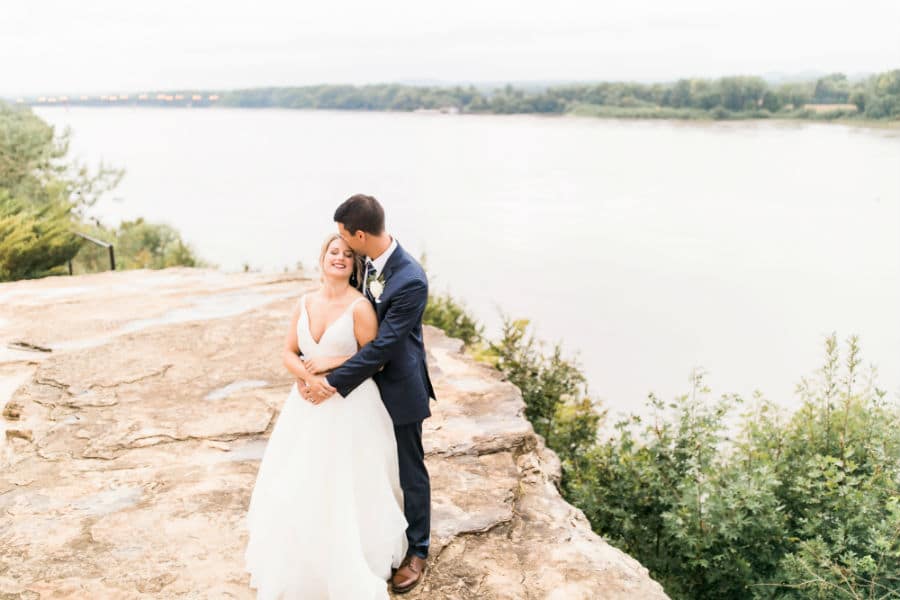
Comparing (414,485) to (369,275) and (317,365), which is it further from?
(369,275)

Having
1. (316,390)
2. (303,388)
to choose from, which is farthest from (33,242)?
(316,390)

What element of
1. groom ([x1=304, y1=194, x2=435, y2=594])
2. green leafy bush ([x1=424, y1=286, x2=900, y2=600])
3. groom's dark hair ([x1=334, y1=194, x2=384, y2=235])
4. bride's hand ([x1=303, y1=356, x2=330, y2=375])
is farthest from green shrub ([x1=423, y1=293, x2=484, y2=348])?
groom's dark hair ([x1=334, y1=194, x2=384, y2=235])

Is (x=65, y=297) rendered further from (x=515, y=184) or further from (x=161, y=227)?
(x=515, y=184)

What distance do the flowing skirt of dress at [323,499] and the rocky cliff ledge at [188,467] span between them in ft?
1.42

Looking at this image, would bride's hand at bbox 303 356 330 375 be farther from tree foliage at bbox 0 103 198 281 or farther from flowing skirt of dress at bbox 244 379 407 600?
tree foliage at bbox 0 103 198 281

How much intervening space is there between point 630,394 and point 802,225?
3062 cm

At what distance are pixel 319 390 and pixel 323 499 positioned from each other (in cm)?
59

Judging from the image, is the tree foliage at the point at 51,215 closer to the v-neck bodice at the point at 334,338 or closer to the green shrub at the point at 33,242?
the green shrub at the point at 33,242

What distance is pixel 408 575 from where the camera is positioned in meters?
3.84

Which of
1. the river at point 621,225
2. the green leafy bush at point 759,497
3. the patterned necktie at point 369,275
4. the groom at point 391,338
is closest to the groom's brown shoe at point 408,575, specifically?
the groom at point 391,338

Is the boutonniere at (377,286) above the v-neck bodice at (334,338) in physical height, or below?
above

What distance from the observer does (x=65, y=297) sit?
9727 mm

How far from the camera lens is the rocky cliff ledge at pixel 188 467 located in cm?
405

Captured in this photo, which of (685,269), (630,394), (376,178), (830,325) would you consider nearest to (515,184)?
(376,178)
